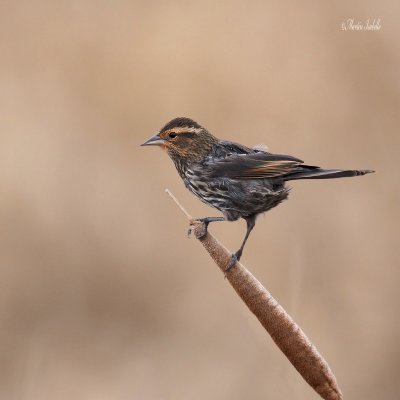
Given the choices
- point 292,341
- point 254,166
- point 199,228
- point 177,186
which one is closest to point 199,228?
point 199,228

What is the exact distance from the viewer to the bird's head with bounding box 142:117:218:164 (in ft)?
12.9

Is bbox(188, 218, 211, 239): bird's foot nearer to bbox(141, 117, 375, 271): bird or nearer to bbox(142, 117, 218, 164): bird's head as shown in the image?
bbox(142, 117, 218, 164): bird's head

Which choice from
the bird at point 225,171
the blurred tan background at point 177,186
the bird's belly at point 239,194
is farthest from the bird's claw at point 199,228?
the blurred tan background at point 177,186

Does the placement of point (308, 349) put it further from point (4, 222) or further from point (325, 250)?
point (4, 222)

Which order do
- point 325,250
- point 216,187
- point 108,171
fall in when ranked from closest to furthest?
point 216,187
point 325,250
point 108,171

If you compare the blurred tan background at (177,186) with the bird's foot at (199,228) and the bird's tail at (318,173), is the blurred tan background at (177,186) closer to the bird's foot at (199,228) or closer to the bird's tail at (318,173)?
the bird's tail at (318,173)

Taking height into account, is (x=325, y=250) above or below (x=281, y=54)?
below

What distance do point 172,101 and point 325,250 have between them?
2407 millimetres

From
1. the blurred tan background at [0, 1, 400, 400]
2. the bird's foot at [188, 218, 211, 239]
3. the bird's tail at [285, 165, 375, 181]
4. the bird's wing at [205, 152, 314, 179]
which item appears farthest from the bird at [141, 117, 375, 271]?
the blurred tan background at [0, 1, 400, 400]

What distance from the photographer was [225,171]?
4246mm

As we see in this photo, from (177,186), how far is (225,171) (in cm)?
510

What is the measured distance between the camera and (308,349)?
108 inches

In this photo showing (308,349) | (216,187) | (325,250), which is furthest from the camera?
(325,250)

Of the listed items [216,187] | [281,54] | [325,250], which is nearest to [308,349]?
[216,187]
